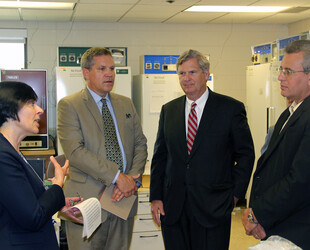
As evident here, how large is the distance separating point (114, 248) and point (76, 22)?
4550 millimetres

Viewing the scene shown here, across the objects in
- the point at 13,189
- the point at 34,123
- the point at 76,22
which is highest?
the point at 76,22

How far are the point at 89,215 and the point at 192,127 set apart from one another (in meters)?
1.05

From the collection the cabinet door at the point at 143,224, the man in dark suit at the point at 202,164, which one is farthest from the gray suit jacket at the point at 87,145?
the cabinet door at the point at 143,224

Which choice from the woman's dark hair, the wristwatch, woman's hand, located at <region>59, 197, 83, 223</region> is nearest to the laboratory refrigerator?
the wristwatch

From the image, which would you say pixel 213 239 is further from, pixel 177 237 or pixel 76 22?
pixel 76 22

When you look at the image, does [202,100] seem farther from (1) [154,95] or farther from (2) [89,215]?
(1) [154,95]

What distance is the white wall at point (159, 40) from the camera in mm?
6562

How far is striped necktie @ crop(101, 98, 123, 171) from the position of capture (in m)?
2.85

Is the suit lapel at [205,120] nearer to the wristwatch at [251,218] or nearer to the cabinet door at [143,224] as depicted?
the wristwatch at [251,218]

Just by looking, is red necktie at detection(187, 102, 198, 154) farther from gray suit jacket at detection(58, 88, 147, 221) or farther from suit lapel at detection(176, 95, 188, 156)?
gray suit jacket at detection(58, 88, 147, 221)

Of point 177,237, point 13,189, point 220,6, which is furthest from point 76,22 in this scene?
point 13,189

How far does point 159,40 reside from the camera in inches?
274

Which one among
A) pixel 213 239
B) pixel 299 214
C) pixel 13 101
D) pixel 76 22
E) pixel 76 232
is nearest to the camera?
pixel 13 101

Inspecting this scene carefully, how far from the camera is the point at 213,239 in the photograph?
267cm
